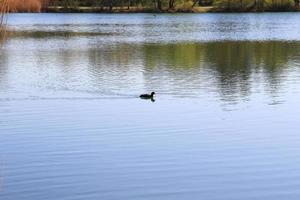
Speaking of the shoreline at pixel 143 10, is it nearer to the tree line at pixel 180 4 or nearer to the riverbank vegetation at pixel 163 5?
the riverbank vegetation at pixel 163 5

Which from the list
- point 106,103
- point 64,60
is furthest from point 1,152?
point 64,60

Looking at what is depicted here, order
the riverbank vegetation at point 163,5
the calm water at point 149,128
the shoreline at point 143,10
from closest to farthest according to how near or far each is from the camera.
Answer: the calm water at point 149,128 → the riverbank vegetation at point 163,5 → the shoreline at point 143,10

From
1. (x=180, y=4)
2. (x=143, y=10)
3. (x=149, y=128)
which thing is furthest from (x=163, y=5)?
(x=149, y=128)

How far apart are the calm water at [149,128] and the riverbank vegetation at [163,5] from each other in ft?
236

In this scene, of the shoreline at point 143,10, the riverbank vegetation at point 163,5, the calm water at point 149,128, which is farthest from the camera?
the shoreline at point 143,10

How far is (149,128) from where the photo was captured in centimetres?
1688

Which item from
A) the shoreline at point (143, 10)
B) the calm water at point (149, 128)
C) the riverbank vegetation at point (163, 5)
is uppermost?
the riverbank vegetation at point (163, 5)

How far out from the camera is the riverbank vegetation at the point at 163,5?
105831mm

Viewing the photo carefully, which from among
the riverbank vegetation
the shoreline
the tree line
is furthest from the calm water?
the tree line

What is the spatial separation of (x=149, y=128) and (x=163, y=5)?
94.1 metres

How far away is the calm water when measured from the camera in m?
11.7

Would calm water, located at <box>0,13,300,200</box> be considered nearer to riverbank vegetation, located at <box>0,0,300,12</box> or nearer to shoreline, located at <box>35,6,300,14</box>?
shoreline, located at <box>35,6,300,14</box>

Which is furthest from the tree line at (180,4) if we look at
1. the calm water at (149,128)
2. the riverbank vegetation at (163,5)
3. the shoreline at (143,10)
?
the calm water at (149,128)

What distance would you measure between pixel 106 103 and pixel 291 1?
298 ft
